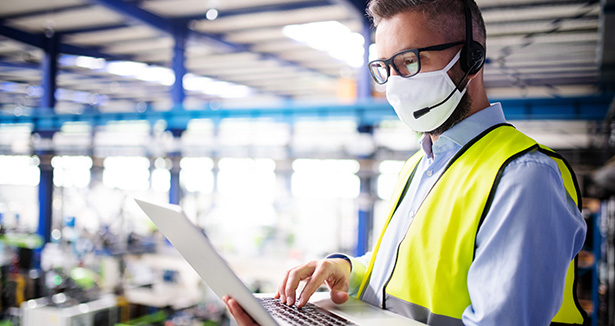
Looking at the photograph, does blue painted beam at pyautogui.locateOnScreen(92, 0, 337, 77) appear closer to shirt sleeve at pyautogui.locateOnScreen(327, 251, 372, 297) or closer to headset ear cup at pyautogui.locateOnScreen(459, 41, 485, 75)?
shirt sleeve at pyautogui.locateOnScreen(327, 251, 372, 297)

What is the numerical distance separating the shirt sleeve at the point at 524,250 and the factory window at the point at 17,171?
15.8 m

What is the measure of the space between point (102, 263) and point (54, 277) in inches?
55.4

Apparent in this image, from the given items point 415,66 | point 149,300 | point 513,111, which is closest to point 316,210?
point 149,300

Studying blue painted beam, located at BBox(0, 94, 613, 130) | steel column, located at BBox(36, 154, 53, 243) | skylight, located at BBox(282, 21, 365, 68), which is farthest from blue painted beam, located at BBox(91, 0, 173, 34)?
steel column, located at BBox(36, 154, 53, 243)

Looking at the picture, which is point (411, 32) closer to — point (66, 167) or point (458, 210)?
point (458, 210)

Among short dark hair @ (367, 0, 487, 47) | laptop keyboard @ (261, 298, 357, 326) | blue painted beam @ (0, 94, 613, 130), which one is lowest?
laptop keyboard @ (261, 298, 357, 326)

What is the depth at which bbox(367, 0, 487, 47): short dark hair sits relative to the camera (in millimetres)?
1185

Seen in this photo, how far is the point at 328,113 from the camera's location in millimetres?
5910

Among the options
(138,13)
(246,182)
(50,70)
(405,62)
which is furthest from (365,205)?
(246,182)

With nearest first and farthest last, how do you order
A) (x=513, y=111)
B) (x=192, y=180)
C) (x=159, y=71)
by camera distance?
(x=513, y=111) → (x=159, y=71) → (x=192, y=180)

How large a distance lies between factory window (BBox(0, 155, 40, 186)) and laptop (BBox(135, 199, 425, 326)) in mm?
15191

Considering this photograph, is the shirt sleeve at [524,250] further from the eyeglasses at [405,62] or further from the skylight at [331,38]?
the skylight at [331,38]

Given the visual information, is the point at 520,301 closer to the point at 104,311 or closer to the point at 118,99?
the point at 104,311

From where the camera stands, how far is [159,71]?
11.5 meters
